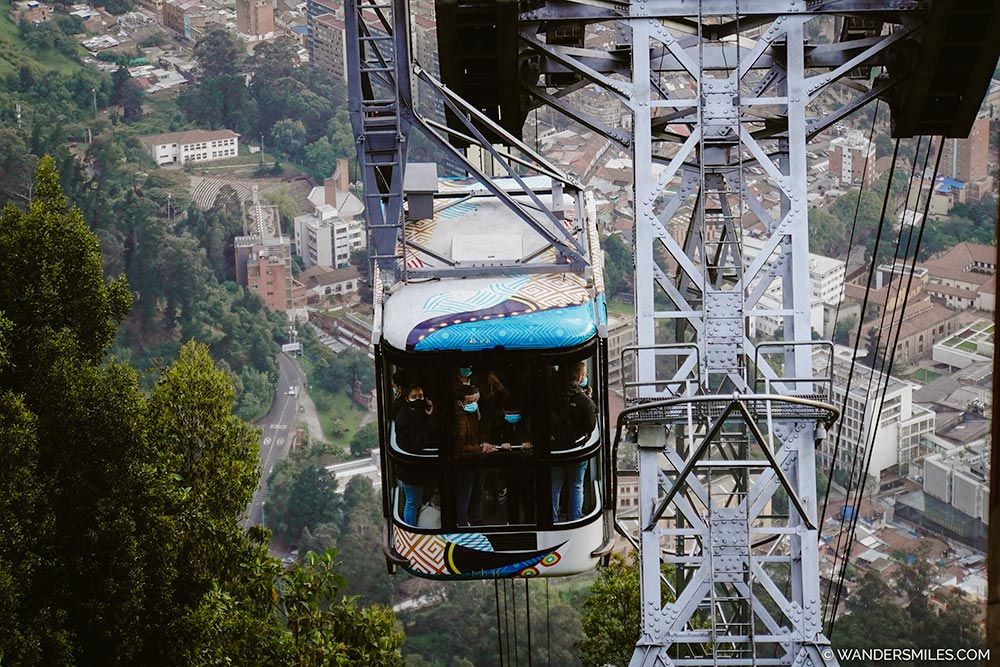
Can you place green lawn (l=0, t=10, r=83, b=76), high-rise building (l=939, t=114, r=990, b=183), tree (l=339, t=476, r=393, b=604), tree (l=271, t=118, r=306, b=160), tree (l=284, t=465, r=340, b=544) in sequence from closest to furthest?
tree (l=339, t=476, r=393, b=604), tree (l=284, t=465, r=340, b=544), high-rise building (l=939, t=114, r=990, b=183), green lawn (l=0, t=10, r=83, b=76), tree (l=271, t=118, r=306, b=160)

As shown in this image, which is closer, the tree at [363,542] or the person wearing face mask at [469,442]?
the person wearing face mask at [469,442]

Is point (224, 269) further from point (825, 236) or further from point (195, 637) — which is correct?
point (195, 637)

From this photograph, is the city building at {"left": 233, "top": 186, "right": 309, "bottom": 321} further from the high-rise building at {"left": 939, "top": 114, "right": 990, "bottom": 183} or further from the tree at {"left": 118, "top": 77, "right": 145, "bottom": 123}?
Result: the high-rise building at {"left": 939, "top": 114, "right": 990, "bottom": 183}

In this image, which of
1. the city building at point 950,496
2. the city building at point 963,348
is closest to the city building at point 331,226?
the city building at point 963,348

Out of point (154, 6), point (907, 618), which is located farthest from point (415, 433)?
point (154, 6)

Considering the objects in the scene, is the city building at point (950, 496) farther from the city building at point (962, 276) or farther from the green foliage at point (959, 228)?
the green foliage at point (959, 228)

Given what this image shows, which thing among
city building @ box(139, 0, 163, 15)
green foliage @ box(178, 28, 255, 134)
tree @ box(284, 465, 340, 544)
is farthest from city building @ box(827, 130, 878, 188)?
city building @ box(139, 0, 163, 15)
